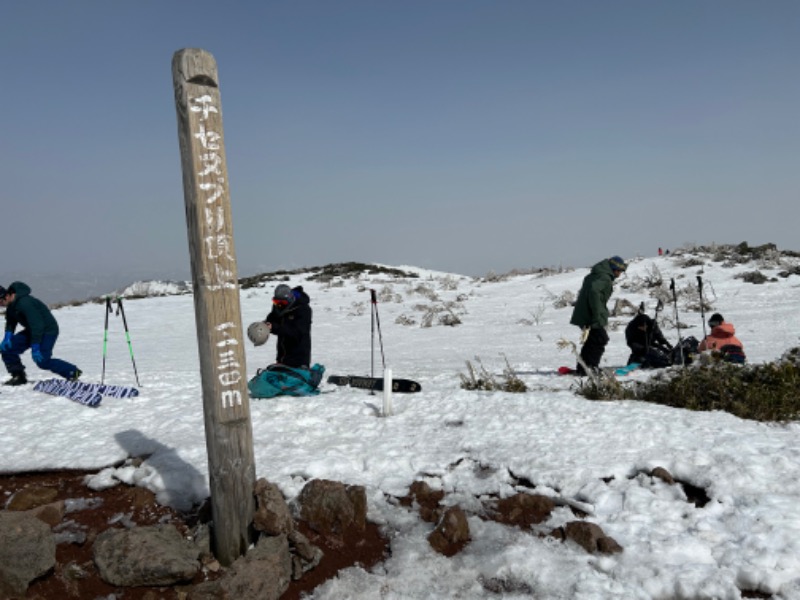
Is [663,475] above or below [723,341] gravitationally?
below

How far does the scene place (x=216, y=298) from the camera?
3633mm

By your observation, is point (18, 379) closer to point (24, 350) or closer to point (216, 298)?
point (24, 350)

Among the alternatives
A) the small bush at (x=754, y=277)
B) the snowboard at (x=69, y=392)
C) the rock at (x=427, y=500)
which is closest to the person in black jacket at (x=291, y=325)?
the snowboard at (x=69, y=392)

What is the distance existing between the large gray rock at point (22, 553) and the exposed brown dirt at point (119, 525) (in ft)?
0.33

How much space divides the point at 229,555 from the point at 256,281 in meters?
32.6

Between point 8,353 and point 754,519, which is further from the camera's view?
point 8,353

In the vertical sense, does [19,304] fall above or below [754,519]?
above

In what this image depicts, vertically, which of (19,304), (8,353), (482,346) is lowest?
(482,346)

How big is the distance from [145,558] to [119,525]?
3.09ft

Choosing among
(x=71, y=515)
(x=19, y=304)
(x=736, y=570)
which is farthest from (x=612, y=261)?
(x=19, y=304)

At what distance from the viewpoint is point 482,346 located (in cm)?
1373

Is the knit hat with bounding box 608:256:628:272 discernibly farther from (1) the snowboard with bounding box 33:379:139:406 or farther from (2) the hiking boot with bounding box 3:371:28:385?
(2) the hiking boot with bounding box 3:371:28:385

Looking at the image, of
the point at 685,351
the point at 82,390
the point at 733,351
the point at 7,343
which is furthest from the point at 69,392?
the point at 733,351

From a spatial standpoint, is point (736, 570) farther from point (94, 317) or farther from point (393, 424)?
point (94, 317)
